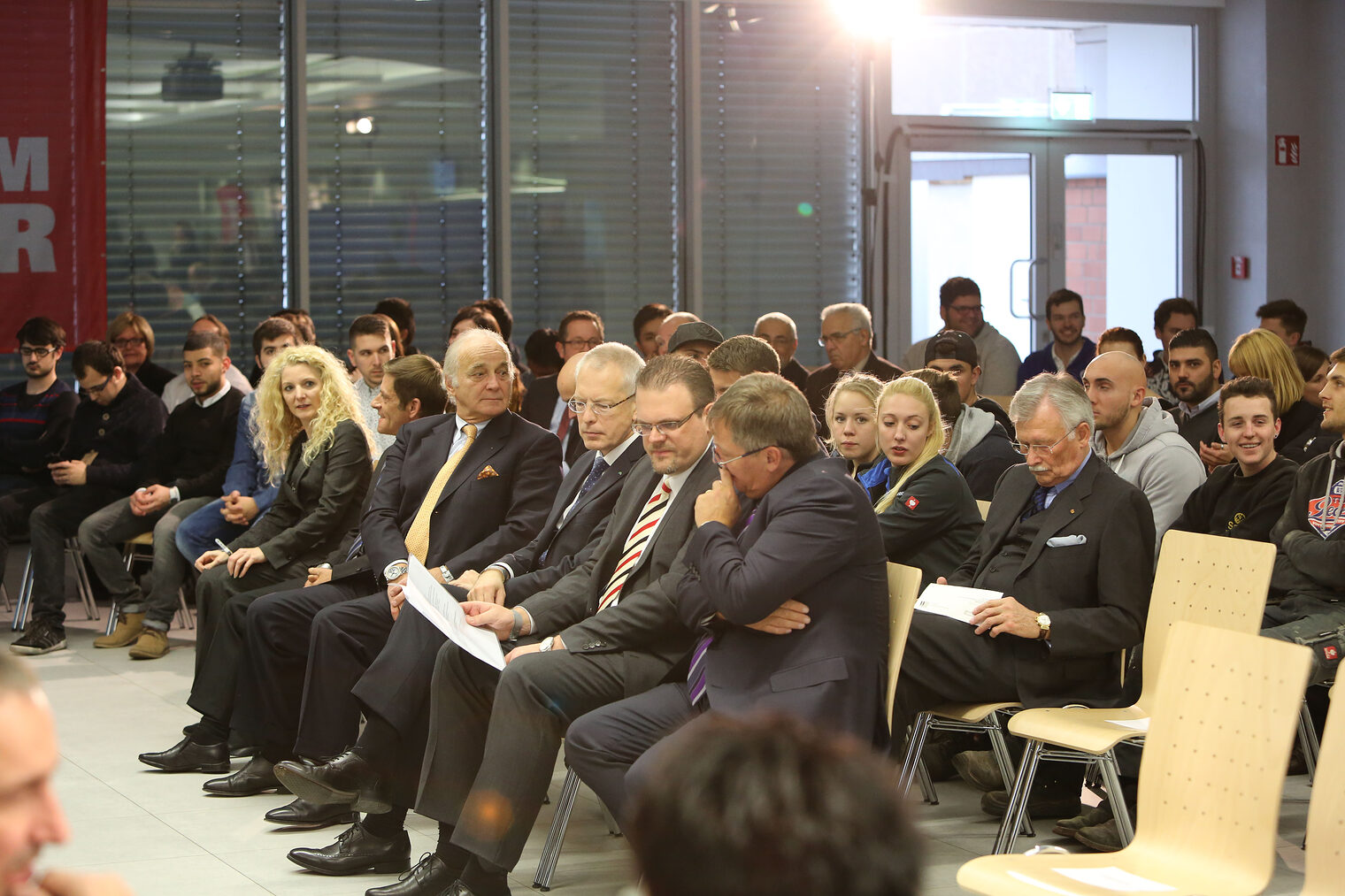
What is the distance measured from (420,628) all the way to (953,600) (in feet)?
4.90

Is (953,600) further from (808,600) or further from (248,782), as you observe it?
(248,782)

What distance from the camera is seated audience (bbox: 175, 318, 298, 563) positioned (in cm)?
605

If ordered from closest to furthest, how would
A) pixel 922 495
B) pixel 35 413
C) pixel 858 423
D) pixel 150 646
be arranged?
pixel 922 495
pixel 858 423
pixel 150 646
pixel 35 413

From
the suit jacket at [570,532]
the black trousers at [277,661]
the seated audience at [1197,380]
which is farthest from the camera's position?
the seated audience at [1197,380]

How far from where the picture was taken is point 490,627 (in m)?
3.73

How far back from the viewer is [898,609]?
11.4ft

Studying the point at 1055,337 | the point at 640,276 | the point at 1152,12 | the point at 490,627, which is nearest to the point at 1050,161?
the point at 1152,12

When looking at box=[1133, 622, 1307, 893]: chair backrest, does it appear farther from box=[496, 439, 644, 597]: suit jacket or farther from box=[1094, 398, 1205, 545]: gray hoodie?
box=[1094, 398, 1205, 545]: gray hoodie

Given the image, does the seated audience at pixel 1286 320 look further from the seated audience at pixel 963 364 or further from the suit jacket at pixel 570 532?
the suit jacket at pixel 570 532

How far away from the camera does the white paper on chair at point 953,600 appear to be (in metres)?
3.75

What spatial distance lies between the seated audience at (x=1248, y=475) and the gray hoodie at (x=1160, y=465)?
2.8 inches

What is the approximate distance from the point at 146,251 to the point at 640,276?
3.15 m

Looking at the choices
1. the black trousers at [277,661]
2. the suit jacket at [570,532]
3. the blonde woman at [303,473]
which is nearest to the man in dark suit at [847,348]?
the blonde woman at [303,473]

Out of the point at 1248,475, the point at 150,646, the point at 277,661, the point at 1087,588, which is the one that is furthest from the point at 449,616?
the point at 150,646
